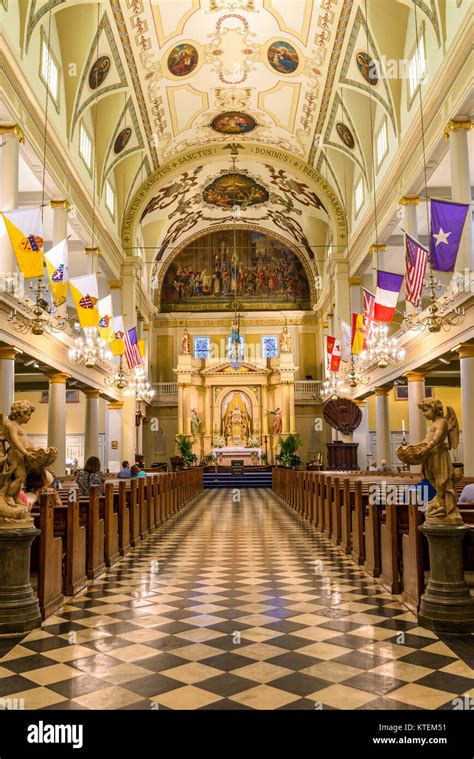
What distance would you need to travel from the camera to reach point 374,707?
11.6 feet

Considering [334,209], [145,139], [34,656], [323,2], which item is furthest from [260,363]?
[34,656]

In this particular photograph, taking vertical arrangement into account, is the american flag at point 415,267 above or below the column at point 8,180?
below

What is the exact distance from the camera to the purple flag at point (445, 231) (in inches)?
453

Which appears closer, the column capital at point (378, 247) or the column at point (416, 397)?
the column at point (416, 397)

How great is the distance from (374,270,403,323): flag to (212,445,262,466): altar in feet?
60.3

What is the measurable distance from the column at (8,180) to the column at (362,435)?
52.4 ft

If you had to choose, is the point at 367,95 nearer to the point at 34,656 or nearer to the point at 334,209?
the point at 334,209

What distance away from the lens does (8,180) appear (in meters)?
13.0

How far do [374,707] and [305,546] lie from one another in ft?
21.7

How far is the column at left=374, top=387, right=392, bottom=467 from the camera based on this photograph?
21.6 meters

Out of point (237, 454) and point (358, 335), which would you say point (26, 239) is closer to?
point (358, 335)

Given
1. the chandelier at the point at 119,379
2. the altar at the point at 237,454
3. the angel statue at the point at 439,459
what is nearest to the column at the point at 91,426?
the chandelier at the point at 119,379

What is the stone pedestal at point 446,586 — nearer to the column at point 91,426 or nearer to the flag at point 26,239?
the flag at point 26,239

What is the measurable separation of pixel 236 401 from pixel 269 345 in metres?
4.02
